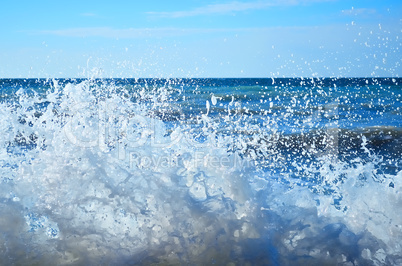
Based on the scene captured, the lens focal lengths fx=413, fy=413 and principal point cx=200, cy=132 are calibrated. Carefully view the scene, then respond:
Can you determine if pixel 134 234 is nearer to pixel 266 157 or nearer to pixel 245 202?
pixel 245 202

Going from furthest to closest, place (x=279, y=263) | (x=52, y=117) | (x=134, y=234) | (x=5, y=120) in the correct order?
(x=5, y=120) → (x=52, y=117) → (x=134, y=234) → (x=279, y=263)

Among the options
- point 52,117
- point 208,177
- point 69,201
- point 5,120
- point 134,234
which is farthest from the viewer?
point 5,120

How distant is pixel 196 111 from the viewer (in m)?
13.4

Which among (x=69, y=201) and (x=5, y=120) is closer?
(x=69, y=201)

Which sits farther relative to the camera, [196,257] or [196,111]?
[196,111]

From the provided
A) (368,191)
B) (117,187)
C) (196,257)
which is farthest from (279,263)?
(117,187)

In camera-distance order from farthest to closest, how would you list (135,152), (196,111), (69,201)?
(196,111)
(135,152)
(69,201)

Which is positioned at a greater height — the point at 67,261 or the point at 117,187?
the point at 117,187

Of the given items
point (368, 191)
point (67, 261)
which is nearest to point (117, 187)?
point (67, 261)

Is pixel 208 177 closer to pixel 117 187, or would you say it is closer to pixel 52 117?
pixel 117 187

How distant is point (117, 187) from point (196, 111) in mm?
10445

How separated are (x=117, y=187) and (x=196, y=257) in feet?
2.73

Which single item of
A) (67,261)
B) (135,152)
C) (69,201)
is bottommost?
(67,261)

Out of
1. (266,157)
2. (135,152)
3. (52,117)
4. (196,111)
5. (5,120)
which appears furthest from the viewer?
(196,111)
